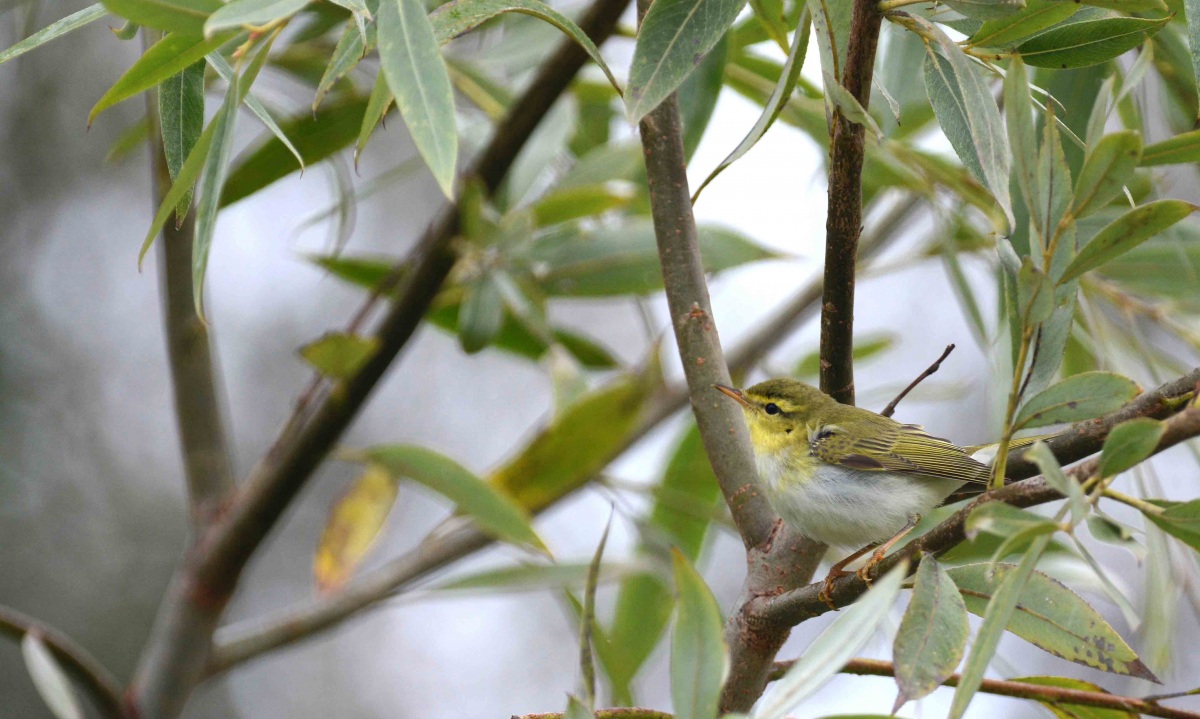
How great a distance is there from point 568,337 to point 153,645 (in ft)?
3.27

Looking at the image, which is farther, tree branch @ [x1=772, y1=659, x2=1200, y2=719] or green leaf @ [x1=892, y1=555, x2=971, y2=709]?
tree branch @ [x1=772, y1=659, x2=1200, y2=719]

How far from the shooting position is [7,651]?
447 centimetres

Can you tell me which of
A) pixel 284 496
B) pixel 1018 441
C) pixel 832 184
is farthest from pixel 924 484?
pixel 284 496

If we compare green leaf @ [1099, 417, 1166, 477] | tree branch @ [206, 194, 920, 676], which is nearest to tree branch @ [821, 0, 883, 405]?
green leaf @ [1099, 417, 1166, 477]

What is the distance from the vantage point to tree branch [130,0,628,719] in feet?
5.52

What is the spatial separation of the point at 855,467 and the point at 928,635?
0.89 m

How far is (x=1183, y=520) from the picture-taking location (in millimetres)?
770

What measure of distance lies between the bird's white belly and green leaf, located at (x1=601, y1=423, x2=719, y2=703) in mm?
458

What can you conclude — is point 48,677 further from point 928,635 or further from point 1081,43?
point 1081,43

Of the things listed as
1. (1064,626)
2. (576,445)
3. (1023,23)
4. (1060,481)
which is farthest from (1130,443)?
(576,445)

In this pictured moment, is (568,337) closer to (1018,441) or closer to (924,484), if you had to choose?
(924,484)

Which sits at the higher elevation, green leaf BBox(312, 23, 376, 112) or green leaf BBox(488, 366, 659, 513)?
green leaf BBox(312, 23, 376, 112)

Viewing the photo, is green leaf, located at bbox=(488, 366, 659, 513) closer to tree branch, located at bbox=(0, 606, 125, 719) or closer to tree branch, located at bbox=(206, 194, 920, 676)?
tree branch, located at bbox=(206, 194, 920, 676)

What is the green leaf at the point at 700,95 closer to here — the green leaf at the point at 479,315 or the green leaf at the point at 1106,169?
the green leaf at the point at 479,315
